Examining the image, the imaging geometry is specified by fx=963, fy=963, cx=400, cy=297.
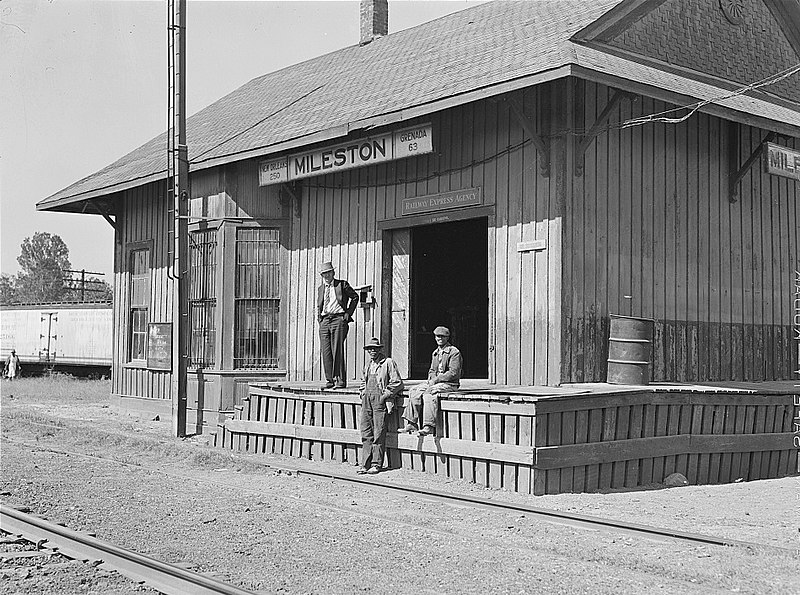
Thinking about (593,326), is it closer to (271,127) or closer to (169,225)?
(271,127)

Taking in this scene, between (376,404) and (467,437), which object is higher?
(376,404)

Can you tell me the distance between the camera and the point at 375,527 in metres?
8.77

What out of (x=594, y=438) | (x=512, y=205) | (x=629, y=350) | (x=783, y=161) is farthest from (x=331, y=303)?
(x=783, y=161)

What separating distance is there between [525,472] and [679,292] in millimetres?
4950

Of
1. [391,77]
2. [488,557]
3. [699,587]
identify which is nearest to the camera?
[699,587]

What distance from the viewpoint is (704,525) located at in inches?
372

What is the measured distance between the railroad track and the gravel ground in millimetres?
178

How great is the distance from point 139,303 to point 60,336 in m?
19.6

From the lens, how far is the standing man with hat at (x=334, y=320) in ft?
45.9

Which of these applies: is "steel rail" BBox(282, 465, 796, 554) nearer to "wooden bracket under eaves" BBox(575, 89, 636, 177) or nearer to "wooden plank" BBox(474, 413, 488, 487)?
"wooden plank" BBox(474, 413, 488, 487)

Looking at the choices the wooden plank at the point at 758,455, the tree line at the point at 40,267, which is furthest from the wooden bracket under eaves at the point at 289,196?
the tree line at the point at 40,267

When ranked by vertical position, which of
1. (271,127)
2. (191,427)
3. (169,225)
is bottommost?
(191,427)

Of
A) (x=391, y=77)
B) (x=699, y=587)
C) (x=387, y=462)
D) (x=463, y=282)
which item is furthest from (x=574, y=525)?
(x=463, y=282)

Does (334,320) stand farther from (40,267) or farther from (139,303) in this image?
(40,267)
